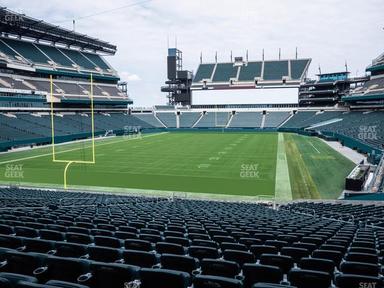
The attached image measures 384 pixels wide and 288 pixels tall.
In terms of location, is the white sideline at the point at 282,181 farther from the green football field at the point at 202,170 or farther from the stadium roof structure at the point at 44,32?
the stadium roof structure at the point at 44,32

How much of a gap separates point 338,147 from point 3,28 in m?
57.6

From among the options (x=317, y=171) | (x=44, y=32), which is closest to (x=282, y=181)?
(x=317, y=171)

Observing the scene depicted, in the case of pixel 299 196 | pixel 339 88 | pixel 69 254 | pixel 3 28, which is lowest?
pixel 299 196

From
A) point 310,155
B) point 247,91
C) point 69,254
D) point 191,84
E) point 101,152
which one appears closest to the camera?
point 69,254

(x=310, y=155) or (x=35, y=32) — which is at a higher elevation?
(x=35, y=32)

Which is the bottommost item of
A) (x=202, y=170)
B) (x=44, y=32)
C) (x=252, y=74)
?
(x=202, y=170)

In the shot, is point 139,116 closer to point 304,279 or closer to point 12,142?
point 12,142

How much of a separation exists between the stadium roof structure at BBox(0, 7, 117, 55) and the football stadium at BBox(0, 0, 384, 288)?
0.35 metres

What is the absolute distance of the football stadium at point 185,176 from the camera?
4496 millimetres

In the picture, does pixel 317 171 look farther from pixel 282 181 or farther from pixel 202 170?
pixel 202 170

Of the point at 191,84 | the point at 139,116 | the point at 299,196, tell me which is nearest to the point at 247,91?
the point at 191,84

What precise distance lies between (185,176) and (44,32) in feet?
170

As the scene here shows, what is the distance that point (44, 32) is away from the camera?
6334 cm

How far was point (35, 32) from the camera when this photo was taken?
205ft
